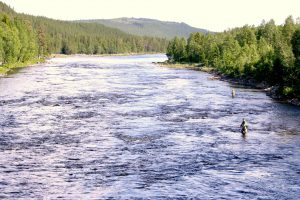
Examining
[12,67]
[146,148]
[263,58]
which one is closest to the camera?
[146,148]

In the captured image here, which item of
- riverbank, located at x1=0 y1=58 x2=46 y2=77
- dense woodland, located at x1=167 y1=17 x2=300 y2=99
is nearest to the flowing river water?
dense woodland, located at x1=167 y1=17 x2=300 y2=99

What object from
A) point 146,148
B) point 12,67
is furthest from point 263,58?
point 12,67

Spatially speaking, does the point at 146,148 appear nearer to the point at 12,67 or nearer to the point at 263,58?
the point at 263,58

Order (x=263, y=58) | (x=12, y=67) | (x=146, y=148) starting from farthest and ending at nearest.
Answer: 1. (x=12, y=67)
2. (x=263, y=58)
3. (x=146, y=148)

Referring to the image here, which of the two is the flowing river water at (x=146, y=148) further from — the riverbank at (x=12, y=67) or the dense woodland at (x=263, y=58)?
the riverbank at (x=12, y=67)

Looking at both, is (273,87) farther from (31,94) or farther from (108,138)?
(108,138)

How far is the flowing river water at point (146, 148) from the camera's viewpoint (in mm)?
34625

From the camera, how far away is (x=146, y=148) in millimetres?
46469

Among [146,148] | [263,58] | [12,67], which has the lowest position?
[146,148]

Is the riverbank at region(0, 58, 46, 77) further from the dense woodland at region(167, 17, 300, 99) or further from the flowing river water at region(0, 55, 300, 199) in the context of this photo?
the dense woodland at region(167, 17, 300, 99)

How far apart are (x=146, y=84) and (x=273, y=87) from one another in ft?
96.4

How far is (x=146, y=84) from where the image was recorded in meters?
109

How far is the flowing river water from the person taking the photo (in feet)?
114

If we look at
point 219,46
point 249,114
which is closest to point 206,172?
point 249,114
